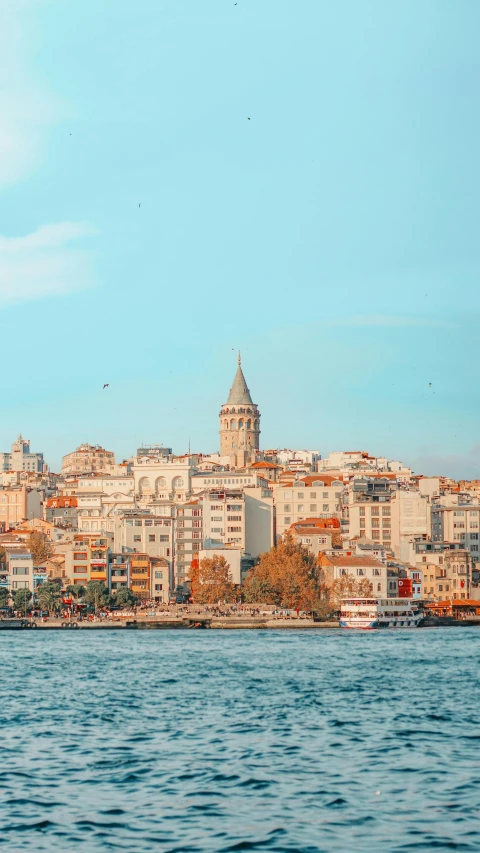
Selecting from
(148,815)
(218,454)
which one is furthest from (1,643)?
(218,454)

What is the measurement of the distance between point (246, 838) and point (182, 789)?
3549 millimetres

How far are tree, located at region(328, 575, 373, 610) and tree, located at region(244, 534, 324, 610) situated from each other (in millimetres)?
1122

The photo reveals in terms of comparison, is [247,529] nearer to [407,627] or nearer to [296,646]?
[407,627]

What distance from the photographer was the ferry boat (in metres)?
84.8

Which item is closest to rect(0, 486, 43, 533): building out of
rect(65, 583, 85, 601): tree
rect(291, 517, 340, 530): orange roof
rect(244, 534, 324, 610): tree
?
rect(291, 517, 340, 530): orange roof

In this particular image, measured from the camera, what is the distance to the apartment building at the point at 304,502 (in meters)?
118

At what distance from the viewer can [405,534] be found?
10875cm

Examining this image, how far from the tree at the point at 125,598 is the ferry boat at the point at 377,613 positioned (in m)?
15.3

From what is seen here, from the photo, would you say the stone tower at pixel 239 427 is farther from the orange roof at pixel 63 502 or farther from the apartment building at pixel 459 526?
the apartment building at pixel 459 526

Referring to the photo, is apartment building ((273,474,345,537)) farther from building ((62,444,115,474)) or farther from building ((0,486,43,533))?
building ((62,444,115,474))

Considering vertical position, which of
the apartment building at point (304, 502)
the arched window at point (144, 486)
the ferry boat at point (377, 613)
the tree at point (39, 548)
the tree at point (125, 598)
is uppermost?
the arched window at point (144, 486)

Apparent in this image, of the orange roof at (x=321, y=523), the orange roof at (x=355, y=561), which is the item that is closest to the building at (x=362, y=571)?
the orange roof at (x=355, y=561)

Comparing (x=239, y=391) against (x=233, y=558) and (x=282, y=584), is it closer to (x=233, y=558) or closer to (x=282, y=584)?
(x=233, y=558)

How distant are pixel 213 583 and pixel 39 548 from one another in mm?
22604
